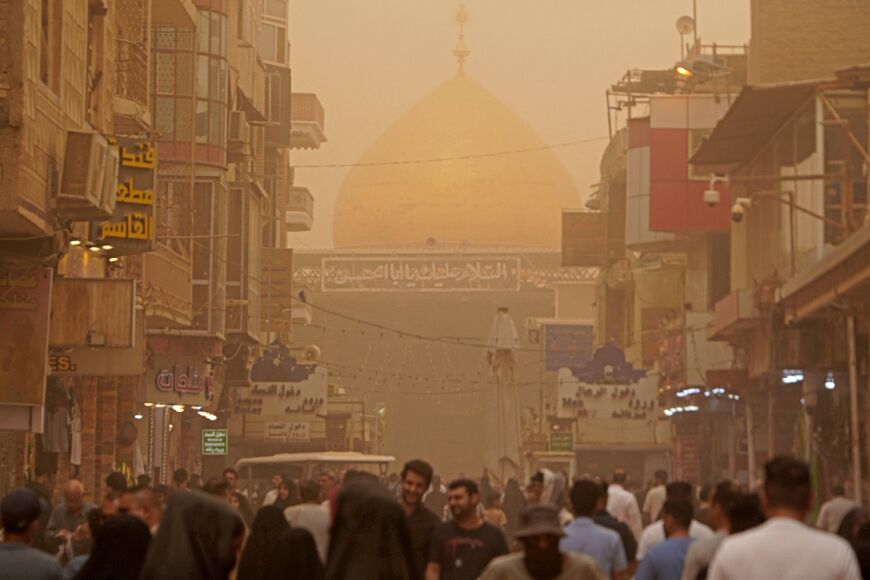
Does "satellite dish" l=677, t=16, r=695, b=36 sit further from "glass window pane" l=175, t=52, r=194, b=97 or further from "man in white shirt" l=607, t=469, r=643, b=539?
"man in white shirt" l=607, t=469, r=643, b=539

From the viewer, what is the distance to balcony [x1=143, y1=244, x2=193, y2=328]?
3238cm

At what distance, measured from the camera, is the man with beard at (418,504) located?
11117 millimetres

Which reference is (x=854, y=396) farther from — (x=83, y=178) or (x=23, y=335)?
(x=23, y=335)

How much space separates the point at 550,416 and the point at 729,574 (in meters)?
58.1

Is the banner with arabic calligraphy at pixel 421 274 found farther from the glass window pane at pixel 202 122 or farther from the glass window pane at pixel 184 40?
the glass window pane at pixel 184 40

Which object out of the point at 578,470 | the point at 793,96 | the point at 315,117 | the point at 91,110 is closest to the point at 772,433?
the point at 793,96

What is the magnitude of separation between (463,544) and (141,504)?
1503 millimetres

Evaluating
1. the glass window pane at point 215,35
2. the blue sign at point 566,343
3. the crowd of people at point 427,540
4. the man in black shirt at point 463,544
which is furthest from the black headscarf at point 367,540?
the blue sign at point 566,343

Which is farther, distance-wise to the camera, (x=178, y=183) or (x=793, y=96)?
(x=178, y=183)

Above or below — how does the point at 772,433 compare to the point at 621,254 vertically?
below

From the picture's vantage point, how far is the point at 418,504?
11.3 m

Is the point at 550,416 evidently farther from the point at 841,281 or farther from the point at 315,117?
the point at 841,281

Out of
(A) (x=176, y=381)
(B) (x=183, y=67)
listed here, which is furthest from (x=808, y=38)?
(A) (x=176, y=381)

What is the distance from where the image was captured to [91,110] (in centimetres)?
2584
